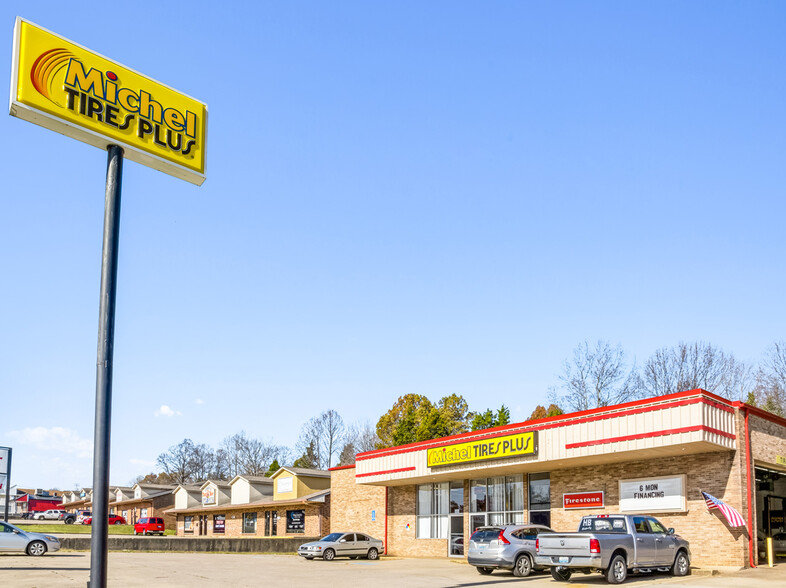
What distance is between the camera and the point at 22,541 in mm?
30609

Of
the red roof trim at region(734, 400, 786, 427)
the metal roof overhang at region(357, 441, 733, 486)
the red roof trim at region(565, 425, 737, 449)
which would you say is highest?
the red roof trim at region(734, 400, 786, 427)

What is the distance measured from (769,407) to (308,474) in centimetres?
3299

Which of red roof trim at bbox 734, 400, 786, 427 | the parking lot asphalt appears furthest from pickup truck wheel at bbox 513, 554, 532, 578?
red roof trim at bbox 734, 400, 786, 427

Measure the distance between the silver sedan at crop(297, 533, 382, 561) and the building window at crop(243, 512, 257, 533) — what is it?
80.6 ft

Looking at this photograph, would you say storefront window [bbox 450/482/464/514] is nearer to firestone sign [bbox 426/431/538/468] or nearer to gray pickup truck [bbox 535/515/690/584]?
firestone sign [bbox 426/431/538/468]

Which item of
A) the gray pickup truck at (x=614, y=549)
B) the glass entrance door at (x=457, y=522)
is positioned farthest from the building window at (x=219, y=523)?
the gray pickup truck at (x=614, y=549)

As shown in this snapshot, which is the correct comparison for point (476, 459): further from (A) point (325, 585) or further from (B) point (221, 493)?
(B) point (221, 493)

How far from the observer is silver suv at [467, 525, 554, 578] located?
22922 mm

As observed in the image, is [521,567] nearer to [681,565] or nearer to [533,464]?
[681,565]

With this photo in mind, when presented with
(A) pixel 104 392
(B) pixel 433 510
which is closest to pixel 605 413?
(B) pixel 433 510

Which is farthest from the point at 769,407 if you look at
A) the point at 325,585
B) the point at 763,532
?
the point at 325,585

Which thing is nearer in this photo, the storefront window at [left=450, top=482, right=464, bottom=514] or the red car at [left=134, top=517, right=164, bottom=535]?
the storefront window at [left=450, top=482, right=464, bottom=514]

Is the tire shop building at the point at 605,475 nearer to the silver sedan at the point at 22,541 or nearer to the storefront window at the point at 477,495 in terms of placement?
the storefront window at the point at 477,495

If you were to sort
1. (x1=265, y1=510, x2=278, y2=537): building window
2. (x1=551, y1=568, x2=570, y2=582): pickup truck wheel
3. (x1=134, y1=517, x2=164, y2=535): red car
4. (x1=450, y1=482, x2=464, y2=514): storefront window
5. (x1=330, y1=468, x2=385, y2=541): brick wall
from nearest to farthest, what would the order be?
(x1=551, y1=568, x2=570, y2=582): pickup truck wheel, (x1=450, y1=482, x2=464, y2=514): storefront window, (x1=330, y1=468, x2=385, y2=541): brick wall, (x1=265, y1=510, x2=278, y2=537): building window, (x1=134, y1=517, x2=164, y2=535): red car
